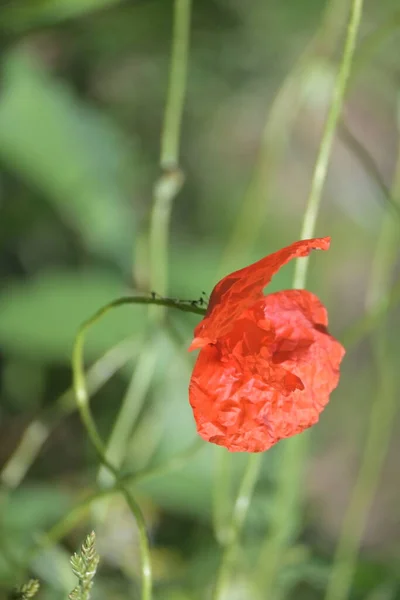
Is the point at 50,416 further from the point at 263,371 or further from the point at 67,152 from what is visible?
the point at 263,371

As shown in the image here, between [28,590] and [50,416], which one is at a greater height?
[50,416]

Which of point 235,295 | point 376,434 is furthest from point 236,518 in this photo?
A: point 376,434

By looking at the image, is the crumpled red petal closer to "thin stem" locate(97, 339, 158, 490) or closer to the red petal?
the red petal

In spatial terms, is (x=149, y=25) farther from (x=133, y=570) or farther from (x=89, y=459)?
(x=133, y=570)

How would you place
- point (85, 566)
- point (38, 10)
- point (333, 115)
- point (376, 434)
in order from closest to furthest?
point (85, 566), point (333, 115), point (38, 10), point (376, 434)

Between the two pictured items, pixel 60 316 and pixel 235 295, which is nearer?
pixel 235 295

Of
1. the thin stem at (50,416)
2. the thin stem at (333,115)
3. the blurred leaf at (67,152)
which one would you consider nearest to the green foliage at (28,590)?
the thin stem at (333,115)

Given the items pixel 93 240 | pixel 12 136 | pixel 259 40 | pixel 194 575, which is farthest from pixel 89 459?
pixel 259 40

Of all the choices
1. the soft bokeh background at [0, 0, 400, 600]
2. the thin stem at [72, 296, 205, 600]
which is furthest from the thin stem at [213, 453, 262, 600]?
the soft bokeh background at [0, 0, 400, 600]
